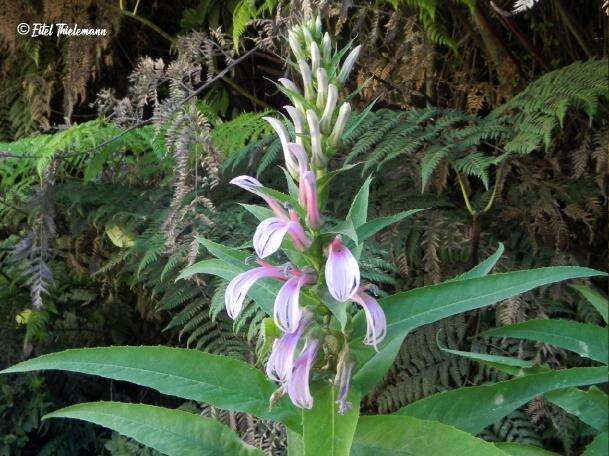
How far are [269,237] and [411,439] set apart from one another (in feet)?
Result: 1.16

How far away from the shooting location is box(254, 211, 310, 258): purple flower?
32.4 inches

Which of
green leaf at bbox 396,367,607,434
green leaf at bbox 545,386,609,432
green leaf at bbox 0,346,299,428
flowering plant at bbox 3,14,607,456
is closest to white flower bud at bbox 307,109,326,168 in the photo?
flowering plant at bbox 3,14,607,456

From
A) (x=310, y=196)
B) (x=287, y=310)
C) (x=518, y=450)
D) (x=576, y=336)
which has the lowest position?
(x=518, y=450)

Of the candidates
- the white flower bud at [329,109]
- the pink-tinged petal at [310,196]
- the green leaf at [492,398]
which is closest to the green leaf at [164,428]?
the green leaf at [492,398]

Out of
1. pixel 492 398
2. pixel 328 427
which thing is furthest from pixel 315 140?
pixel 492 398

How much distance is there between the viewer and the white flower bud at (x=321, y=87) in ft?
2.85

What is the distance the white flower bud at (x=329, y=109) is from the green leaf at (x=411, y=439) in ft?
1.37

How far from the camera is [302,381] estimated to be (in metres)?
0.86

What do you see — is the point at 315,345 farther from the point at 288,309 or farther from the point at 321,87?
the point at 321,87

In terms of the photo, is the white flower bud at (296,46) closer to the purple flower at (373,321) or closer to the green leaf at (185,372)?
the purple flower at (373,321)

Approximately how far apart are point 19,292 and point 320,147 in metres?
1.70

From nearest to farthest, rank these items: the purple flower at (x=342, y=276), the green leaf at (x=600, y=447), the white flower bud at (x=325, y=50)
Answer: the purple flower at (x=342, y=276), the white flower bud at (x=325, y=50), the green leaf at (x=600, y=447)

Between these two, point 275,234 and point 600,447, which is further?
point 600,447

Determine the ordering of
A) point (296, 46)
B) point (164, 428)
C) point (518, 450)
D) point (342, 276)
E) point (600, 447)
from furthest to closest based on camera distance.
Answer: point (518, 450)
point (600, 447)
point (164, 428)
point (296, 46)
point (342, 276)
